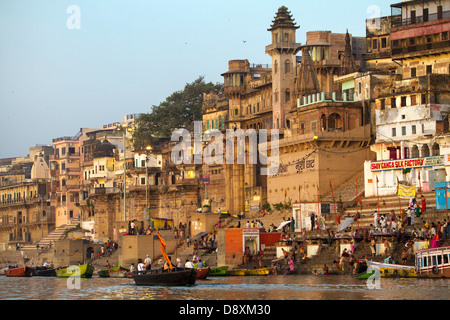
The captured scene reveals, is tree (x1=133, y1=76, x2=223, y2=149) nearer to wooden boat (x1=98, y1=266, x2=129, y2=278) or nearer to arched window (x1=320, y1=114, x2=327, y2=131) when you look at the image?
arched window (x1=320, y1=114, x2=327, y2=131)

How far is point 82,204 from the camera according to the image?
89.5 meters

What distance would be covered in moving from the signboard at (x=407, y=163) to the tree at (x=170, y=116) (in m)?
31.7

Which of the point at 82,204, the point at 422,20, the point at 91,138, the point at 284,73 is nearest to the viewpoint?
the point at 422,20

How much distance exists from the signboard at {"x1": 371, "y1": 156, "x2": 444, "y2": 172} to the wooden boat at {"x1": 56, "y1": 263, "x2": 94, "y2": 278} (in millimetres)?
16738

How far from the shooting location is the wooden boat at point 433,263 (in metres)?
38.7

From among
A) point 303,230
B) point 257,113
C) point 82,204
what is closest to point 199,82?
point 82,204

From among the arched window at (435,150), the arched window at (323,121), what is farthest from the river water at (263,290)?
the arched window at (323,121)

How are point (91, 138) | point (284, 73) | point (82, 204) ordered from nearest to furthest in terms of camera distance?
point (284, 73), point (82, 204), point (91, 138)

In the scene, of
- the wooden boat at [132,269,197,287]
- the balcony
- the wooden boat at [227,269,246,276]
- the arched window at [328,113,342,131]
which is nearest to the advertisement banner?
the wooden boat at [227,269,246,276]

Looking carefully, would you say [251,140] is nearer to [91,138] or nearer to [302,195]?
[302,195]

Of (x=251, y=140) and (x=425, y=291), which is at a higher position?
(x=251, y=140)

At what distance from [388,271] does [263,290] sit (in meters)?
5.70

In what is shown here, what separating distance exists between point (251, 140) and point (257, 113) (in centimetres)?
327

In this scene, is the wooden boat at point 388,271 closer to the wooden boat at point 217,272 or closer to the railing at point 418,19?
the wooden boat at point 217,272
